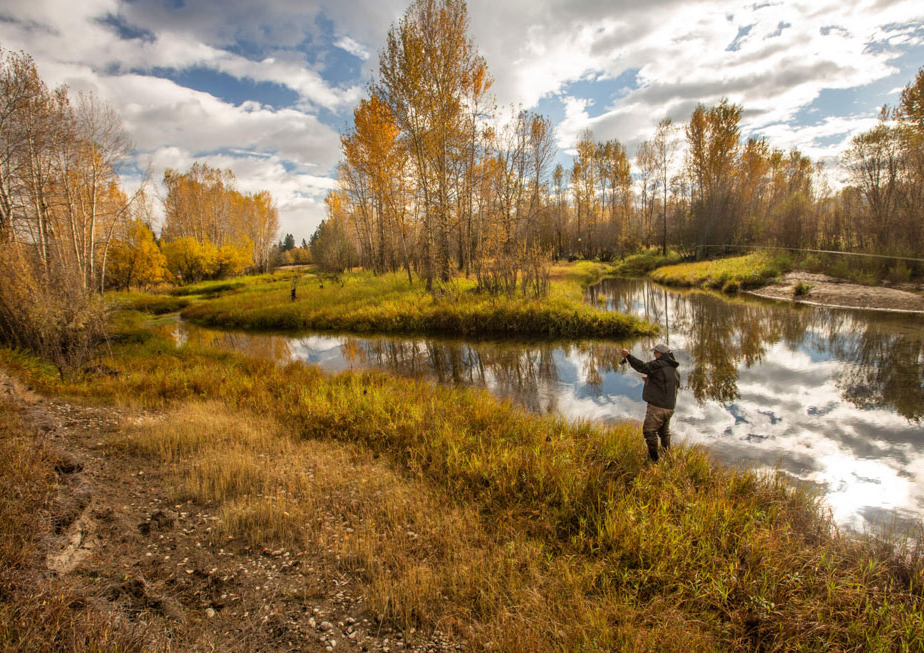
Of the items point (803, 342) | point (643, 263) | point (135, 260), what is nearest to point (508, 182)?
point (803, 342)

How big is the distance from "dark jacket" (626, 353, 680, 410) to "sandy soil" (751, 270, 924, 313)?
16.6 metres

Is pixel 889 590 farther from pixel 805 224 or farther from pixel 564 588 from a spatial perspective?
pixel 805 224

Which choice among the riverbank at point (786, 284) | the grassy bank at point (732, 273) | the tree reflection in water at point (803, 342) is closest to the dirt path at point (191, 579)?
the tree reflection in water at point (803, 342)

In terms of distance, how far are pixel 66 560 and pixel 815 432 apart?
32.0ft

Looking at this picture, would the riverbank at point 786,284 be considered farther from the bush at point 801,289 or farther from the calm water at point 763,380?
the calm water at point 763,380

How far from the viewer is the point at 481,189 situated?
24.7 metres

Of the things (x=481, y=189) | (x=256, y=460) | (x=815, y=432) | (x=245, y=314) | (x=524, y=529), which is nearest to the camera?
(x=524, y=529)

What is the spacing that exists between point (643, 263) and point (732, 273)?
15.6m

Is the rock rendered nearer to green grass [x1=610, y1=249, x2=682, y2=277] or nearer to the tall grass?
the tall grass

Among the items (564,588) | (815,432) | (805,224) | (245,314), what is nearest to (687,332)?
(815,432)

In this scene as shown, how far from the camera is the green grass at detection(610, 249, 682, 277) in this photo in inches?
1506

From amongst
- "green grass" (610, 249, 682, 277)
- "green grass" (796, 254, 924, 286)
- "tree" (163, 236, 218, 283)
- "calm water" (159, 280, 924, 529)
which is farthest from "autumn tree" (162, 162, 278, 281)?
"green grass" (796, 254, 924, 286)

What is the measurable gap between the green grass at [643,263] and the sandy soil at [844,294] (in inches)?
641

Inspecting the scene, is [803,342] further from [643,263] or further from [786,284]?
[643,263]
